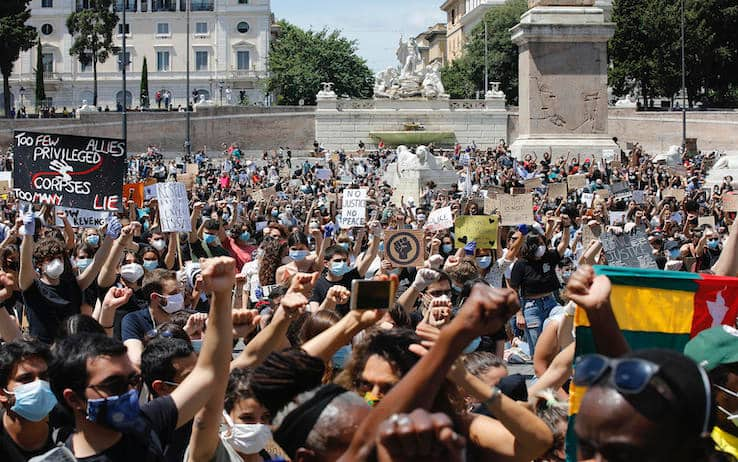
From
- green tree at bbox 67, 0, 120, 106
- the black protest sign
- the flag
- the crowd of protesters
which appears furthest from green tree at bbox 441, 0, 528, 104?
the flag

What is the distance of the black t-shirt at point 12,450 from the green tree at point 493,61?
237 feet

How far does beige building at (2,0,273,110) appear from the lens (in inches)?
3602

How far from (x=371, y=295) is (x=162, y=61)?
90.5 meters

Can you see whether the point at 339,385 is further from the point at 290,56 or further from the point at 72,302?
the point at 290,56

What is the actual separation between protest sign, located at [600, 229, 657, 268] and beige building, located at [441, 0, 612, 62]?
89.2 meters

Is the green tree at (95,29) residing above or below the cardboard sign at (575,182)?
above

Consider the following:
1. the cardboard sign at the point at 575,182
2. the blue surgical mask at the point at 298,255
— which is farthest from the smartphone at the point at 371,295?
the cardboard sign at the point at 575,182

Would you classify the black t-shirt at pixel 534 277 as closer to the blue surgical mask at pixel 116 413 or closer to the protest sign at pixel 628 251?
the protest sign at pixel 628 251

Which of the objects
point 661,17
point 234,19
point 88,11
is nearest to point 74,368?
point 661,17

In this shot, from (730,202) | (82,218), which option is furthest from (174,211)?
(730,202)

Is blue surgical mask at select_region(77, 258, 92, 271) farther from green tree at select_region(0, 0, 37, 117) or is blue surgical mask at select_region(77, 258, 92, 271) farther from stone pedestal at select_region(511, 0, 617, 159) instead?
green tree at select_region(0, 0, 37, 117)

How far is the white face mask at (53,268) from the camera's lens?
743 cm

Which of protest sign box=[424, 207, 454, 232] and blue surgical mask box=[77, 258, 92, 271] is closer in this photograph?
blue surgical mask box=[77, 258, 92, 271]

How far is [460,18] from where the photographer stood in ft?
377
